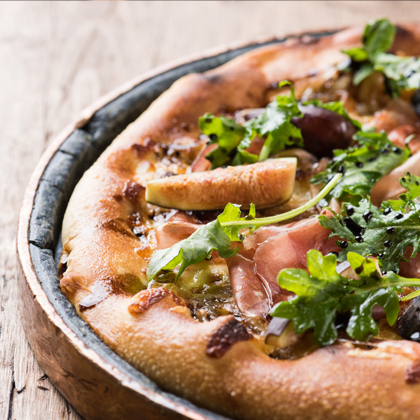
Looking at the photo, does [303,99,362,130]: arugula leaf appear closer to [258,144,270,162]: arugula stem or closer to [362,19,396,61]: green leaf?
[258,144,270,162]: arugula stem

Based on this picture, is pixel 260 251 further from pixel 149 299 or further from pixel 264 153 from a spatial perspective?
pixel 264 153

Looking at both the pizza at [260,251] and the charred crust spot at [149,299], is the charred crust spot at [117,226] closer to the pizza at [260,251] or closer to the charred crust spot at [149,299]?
the pizza at [260,251]

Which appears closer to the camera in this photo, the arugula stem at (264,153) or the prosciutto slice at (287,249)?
the prosciutto slice at (287,249)

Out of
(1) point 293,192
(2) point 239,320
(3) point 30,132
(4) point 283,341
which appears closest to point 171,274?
(2) point 239,320

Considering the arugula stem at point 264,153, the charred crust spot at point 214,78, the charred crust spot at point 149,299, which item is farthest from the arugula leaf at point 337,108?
the charred crust spot at point 149,299

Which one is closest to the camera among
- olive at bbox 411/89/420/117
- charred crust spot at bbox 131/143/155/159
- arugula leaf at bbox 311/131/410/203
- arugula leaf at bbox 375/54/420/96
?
arugula leaf at bbox 311/131/410/203

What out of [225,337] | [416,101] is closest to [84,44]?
[416,101]

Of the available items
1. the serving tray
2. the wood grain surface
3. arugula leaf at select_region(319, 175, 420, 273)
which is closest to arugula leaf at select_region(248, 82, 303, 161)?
arugula leaf at select_region(319, 175, 420, 273)
